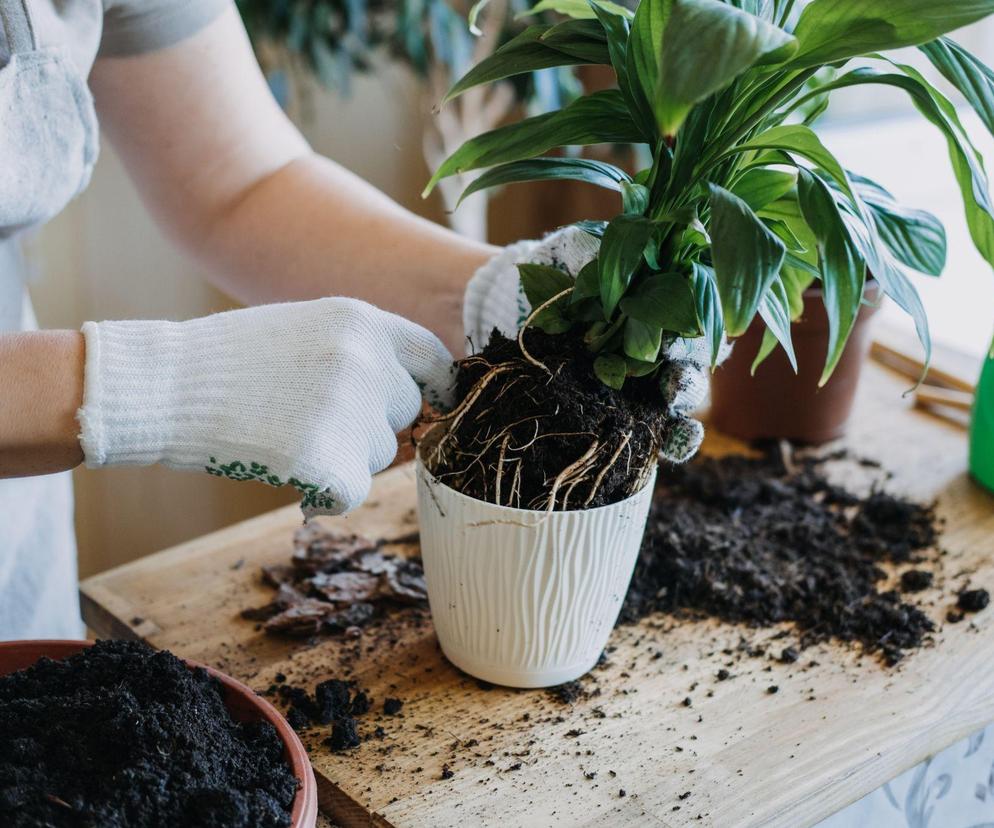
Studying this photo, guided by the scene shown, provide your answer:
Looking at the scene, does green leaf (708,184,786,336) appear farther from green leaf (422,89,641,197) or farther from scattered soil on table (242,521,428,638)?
scattered soil on table (242,521,428,638)

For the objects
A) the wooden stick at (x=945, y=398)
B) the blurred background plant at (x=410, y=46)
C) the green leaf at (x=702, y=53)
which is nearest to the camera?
the green leaf at (x=702, y=53)

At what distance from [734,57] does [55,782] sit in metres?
0.57

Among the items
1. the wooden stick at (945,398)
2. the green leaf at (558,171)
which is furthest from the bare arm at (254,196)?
the wooden stick at (945,398)

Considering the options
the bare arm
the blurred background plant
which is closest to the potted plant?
the bare arm

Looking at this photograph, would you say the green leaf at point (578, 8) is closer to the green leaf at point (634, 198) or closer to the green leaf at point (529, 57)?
the green leaf at point (529, 57)

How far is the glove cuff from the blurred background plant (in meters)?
1.15

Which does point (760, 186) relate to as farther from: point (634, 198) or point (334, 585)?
point (334, 585)

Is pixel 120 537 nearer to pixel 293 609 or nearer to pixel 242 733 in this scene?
pixel 293 609

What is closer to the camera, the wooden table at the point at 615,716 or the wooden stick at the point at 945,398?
the wooden table at the point at 615,716

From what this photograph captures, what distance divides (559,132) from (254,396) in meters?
0.30

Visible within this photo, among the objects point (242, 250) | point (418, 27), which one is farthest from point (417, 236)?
point (418, 27)

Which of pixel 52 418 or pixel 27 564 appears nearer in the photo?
pixel 52 418

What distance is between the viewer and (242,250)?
1108mm

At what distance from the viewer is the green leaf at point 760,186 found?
2.57ft
